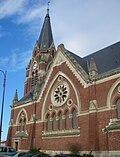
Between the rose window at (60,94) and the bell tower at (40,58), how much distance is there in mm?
17131

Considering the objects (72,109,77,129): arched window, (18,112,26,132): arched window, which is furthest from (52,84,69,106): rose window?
(18,112,26,132): arched window

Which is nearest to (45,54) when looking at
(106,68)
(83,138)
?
(106,68)

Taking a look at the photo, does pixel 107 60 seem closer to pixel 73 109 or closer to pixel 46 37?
pixel 73 109

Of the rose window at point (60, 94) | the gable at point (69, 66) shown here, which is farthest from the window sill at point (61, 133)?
the gable at point (69, 66)

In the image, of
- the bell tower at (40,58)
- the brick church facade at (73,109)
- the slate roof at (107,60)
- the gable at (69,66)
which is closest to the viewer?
the brick church facade at (73,109)

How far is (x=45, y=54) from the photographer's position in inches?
2080

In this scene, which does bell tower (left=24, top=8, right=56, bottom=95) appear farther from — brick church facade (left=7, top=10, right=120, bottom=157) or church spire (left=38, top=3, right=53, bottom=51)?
brick church facade (left=7, top=10, right=120, bottom=157)

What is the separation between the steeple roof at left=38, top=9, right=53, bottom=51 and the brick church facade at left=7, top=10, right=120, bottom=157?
59.5 ft

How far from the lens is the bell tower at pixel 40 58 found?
164 feet

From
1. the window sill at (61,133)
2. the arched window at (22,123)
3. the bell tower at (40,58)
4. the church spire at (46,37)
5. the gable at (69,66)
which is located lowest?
the window sill at (61,133)

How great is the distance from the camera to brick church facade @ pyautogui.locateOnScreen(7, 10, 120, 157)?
23.3m

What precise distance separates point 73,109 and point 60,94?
144 inches

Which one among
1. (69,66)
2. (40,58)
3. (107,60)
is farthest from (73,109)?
(40,58)

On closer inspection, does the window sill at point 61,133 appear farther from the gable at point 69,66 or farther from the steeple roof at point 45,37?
the steeple roof at point 45,37
